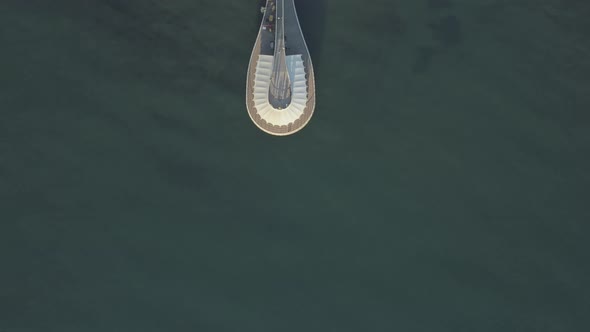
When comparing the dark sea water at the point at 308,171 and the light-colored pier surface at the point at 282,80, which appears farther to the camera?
the dark sea water at the point at 308,171

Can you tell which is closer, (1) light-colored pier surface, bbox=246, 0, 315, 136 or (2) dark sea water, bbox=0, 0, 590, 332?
(1) light-colored pier surface, bbox=246, 0, 315, 136

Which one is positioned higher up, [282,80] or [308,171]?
[282,80]

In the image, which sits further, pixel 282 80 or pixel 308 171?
pixel 308 171

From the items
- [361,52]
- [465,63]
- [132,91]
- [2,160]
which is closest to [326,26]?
[361,52]
